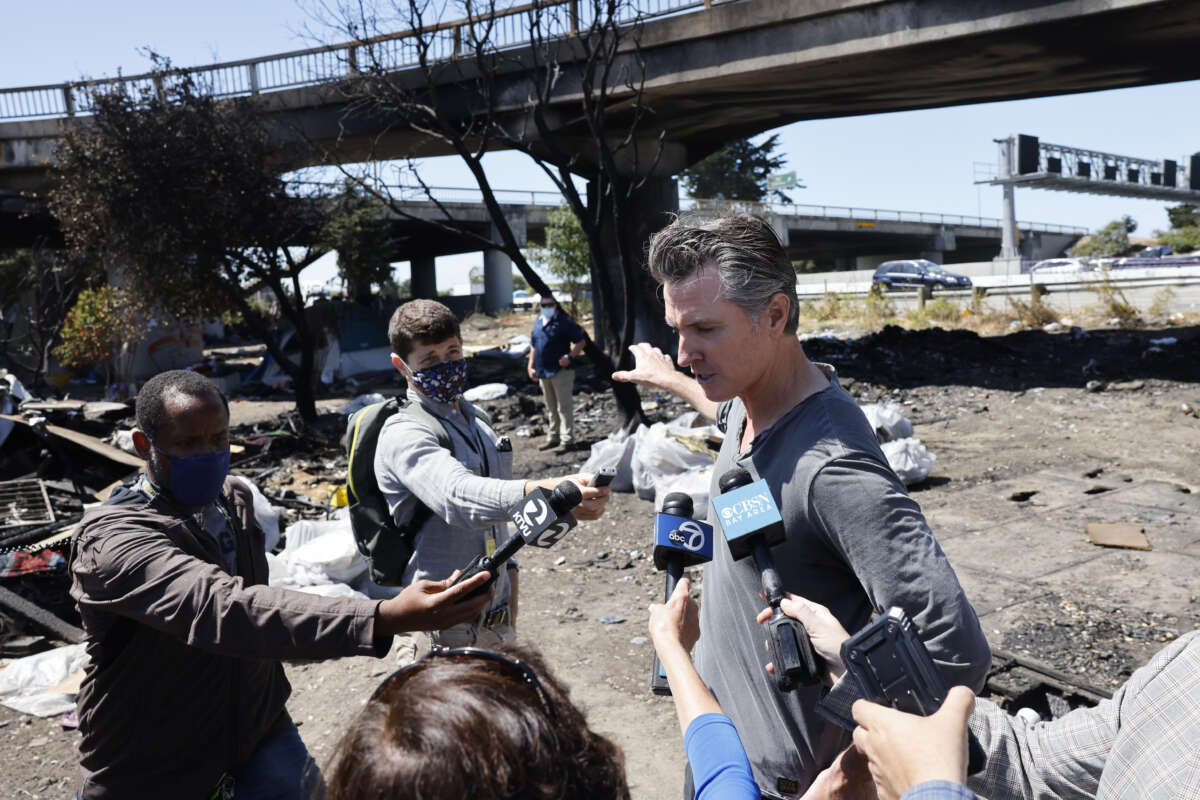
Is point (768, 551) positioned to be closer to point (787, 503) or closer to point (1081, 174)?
point (787, 503)

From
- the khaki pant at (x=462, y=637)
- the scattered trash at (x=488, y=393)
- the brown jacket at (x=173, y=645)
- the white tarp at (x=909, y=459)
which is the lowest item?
the white tarp at (x=909, y=459)

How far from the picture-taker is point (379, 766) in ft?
3.39

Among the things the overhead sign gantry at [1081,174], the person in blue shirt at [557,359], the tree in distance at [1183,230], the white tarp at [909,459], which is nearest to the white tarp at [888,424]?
the white tarp at [909,459]

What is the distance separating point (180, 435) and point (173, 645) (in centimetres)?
51

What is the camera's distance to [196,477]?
2.29 m

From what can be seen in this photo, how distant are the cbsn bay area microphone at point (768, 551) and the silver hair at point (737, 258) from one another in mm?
381

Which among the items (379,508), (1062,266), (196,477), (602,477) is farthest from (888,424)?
(1062,266)

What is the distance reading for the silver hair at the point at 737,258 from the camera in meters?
1.89

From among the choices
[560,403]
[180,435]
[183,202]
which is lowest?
[560,403]

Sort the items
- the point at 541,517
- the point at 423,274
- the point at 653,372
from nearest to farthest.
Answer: the point at 541,517
the point at 653,372
the point at 423,274

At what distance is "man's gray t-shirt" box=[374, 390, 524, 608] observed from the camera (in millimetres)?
2498

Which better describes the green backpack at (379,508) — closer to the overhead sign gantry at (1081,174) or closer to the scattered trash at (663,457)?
the scattered trash at (663,457)

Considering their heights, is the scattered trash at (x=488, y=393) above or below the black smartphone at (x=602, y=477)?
below

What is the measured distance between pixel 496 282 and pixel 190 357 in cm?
2114
